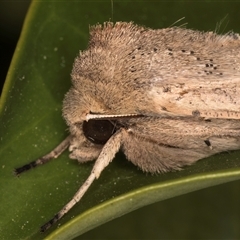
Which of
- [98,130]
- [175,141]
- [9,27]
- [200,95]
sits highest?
[9,27]

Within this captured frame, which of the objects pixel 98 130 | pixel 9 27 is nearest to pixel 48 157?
pixel 98 130

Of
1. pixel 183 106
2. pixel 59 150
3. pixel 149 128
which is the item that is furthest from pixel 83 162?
pixel 183 106

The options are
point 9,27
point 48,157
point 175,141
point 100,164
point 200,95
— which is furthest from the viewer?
point 9,27

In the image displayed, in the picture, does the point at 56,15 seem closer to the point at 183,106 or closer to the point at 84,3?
the point at 84,3

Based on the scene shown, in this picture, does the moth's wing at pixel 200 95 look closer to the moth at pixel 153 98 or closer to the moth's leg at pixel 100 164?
the moth at pixel 153 98

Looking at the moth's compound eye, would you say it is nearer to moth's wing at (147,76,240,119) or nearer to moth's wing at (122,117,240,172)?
moth's wing at (122,117,240,172)

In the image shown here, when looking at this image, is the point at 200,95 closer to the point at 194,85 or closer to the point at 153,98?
the point at 194,85

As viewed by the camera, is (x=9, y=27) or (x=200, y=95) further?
(x=9, y=27)

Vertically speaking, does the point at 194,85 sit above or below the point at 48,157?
below

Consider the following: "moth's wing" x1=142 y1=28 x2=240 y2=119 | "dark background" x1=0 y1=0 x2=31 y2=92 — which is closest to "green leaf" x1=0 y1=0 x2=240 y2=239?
"moth's wing" x1=142 y1=28 x2=240 y2=119
